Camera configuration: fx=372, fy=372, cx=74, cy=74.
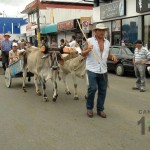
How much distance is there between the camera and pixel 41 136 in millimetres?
6832

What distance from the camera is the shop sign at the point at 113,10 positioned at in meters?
25.8

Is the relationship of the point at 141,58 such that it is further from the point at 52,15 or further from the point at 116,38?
the point at 52,15

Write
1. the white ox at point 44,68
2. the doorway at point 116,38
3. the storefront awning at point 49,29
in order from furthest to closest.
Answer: the storefront awning at point 49,29 → the doorway at point 116,38 → the white ox at point 44,68

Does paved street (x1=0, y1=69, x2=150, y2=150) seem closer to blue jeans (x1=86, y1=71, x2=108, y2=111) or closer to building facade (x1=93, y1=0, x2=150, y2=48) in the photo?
blue jeans (x1=86, y1=71, x2=108, y2=111)

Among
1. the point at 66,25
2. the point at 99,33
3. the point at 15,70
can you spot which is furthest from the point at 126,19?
the point at 99,33

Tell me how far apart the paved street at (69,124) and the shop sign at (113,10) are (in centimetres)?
1514

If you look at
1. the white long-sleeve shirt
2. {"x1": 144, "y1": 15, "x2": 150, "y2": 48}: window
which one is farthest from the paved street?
{"x1": 144, "y1": 15, "x2": 150, "y2": 48}: window

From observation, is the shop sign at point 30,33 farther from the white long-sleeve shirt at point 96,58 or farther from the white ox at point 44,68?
the white long-sleeve shirt at point 96,58

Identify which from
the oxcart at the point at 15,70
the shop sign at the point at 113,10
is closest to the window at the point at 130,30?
the shop sign at the point at 113,10

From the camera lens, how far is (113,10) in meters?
27.0

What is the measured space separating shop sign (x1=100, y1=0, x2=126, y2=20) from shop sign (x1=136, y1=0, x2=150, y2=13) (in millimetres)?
2041

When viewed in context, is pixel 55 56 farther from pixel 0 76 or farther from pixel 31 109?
pixel 0 76

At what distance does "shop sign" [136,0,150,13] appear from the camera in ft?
73.6

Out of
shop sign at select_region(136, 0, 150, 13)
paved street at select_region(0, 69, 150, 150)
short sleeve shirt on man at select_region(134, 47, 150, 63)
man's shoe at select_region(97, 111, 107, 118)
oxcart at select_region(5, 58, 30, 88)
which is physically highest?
shop sign at select_region(136, 0, 150, 13)
